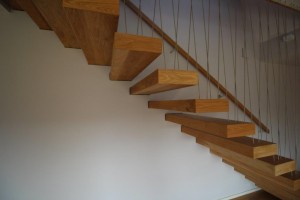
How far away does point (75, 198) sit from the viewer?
164cm

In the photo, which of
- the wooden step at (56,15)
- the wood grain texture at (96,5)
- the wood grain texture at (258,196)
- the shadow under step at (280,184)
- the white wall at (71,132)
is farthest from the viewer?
the wood grain texture at (258,196)

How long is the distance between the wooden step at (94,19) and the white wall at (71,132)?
27.4 inches

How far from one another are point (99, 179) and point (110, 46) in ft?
4.30

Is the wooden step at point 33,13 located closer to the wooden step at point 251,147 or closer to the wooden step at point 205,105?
the wooden step at point 205,105

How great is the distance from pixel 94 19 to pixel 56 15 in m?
0.50

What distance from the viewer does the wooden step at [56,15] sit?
94 centimetres

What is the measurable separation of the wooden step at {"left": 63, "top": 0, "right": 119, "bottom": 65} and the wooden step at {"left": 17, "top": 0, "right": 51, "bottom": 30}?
1.78ft

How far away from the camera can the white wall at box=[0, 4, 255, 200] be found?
1.49 metres

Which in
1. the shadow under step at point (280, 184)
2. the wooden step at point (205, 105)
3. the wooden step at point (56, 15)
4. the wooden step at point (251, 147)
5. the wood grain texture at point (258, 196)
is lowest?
the wood grain texture at point (258, 196)

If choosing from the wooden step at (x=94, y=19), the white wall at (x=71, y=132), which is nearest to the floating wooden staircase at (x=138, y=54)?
the wooden step at (x=94, y=19)

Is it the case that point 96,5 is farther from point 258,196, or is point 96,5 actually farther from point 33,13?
point 258,196

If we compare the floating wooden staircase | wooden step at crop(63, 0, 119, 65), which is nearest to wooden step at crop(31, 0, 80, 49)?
the floating wooden staircase

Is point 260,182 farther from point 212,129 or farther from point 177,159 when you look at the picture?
point 212,129

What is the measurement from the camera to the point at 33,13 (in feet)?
4.33
